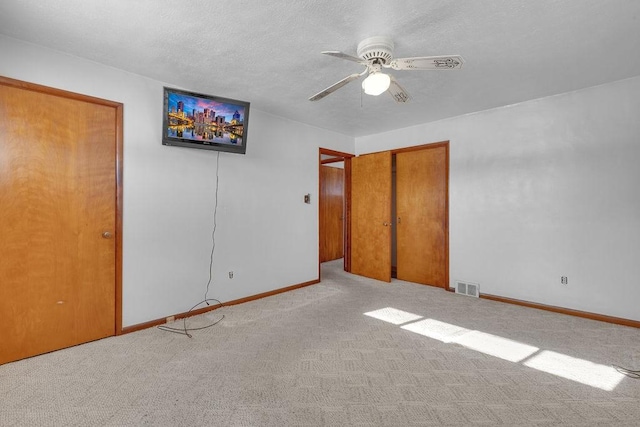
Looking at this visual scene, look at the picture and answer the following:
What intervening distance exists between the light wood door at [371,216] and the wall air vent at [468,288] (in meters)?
1.07

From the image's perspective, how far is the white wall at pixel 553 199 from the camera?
3.09 m

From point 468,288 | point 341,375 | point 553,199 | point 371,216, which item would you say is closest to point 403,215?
point 371,216

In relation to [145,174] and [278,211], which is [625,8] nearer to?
[278,211]

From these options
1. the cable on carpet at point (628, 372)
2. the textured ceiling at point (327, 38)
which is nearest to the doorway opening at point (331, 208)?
the textured ceiling at point (327, 38)

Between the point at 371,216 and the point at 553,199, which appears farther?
the point at 371,216

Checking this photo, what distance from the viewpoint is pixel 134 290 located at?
2.93 m

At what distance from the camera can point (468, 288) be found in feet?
13.6

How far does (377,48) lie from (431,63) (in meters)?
0.43

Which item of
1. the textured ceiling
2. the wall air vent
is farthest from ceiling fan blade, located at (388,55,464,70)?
the wall air vent

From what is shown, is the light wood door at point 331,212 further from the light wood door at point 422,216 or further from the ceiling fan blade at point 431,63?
the ceiling fan blade at point 431,63

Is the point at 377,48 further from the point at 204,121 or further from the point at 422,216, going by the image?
the point at 422,216

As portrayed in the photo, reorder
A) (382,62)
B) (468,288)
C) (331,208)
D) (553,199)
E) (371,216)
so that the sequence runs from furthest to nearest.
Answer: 1. (331,208)
2. (371,216)
3. (468,288)
4. (553,199)
5. (382,62)

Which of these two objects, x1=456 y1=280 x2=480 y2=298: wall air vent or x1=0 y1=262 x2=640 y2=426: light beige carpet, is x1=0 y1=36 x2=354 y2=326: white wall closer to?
x1=0 y1=262 x2=640 y2=426: light beige carpet

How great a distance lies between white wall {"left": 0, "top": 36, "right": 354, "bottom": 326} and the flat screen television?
0.59 ft
